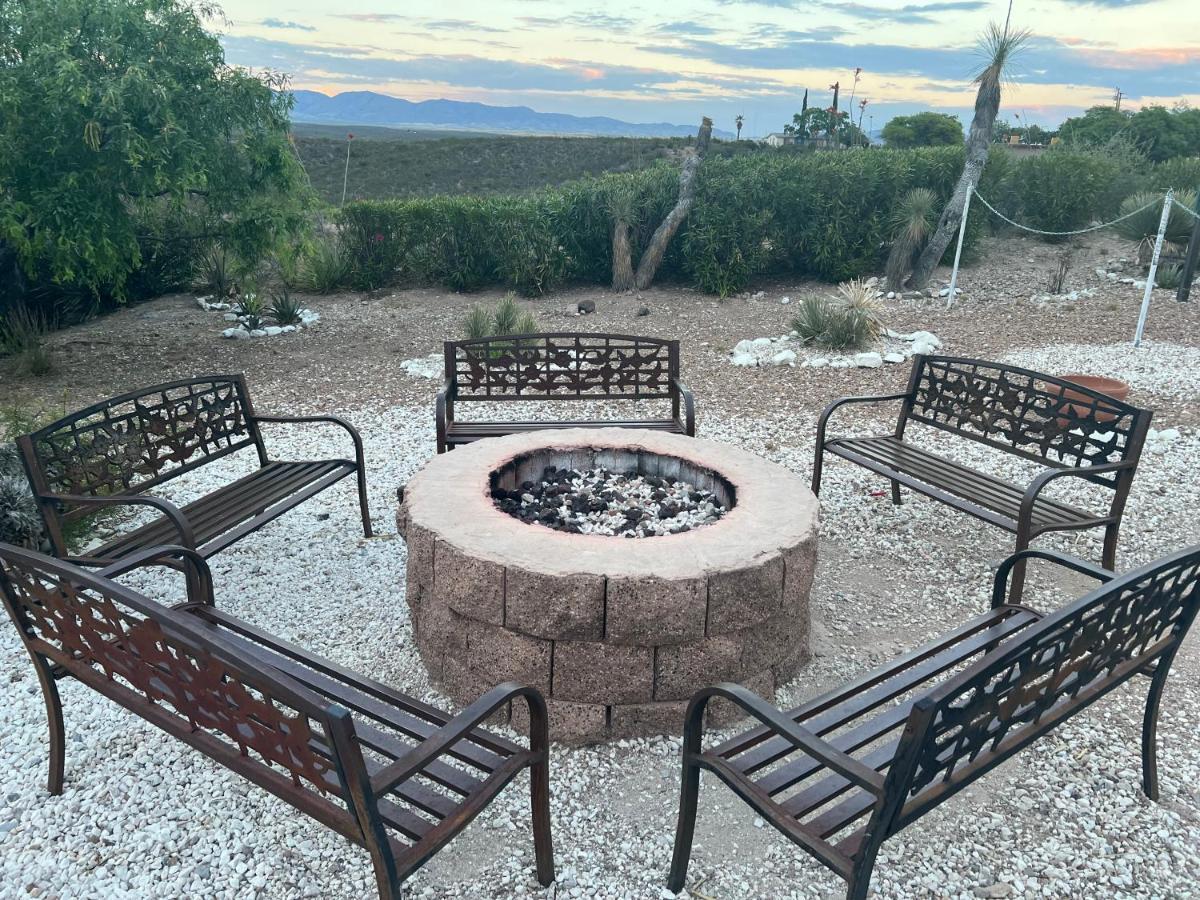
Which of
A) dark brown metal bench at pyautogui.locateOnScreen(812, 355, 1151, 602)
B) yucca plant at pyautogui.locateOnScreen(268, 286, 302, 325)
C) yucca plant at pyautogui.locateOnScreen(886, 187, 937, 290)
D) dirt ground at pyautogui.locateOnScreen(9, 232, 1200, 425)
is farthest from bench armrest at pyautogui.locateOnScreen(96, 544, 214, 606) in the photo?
yucca plant at pyautogui.locateOnScreen(886, 187, 937, 290)

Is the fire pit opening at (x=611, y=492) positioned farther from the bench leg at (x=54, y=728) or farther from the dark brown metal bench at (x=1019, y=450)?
the bench leg at (x=54, y=728)

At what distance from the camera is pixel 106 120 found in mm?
6828

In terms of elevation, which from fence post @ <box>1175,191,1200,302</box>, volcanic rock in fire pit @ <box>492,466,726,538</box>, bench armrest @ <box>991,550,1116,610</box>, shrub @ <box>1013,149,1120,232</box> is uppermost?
shrub @ <box>1013,149,1120,232</box>

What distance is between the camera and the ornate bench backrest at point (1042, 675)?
5.79ft

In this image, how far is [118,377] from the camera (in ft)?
25.3

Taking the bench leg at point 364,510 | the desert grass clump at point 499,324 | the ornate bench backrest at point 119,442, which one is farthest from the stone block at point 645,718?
the desert grass clump at point 499,324

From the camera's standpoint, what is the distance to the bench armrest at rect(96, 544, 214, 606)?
8.85 feet

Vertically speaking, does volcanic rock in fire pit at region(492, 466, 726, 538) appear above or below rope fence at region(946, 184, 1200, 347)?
below

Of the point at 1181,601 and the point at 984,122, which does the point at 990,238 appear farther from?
the point at 1181,601

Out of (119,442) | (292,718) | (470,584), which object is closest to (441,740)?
(292,718)

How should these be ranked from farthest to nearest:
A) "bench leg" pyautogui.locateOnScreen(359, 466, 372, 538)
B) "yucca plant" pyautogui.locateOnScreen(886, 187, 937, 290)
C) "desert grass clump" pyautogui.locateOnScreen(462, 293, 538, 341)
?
"yucca plant" pyautogui.locateOnScreen(886, 187, 937, 290) → "desert grass clump" pyautogui.locateOnScreen(462, 293, 538, 341) → "bench leg" pyautogui.locateOnScreen(359, 466, 372, 538)

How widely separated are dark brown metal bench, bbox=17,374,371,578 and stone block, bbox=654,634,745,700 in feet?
5.98

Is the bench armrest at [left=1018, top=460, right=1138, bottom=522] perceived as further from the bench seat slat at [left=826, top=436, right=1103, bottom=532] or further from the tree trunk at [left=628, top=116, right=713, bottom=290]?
the tree trunk at [left=628, top=116, right=713, bottom=290]

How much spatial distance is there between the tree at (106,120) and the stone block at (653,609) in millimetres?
6259
